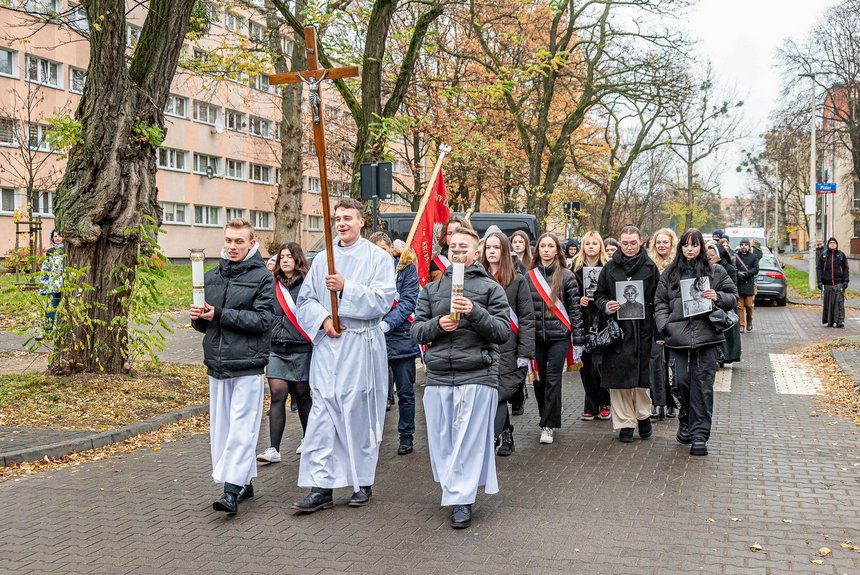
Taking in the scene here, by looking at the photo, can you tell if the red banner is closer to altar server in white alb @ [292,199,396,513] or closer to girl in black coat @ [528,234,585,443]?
girl in black coat @ [528,234,585,443]

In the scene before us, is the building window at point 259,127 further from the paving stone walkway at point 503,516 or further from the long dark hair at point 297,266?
the paving stone walkway at point 503,516

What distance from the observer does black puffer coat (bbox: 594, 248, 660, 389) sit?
8.88m

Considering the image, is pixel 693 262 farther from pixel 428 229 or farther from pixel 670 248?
pixel 428 229

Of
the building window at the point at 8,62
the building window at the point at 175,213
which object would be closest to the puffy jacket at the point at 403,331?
the building window at the point at 8,62

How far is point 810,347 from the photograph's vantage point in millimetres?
17578

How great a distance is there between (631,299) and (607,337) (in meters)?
0.42

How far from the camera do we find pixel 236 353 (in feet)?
21.6

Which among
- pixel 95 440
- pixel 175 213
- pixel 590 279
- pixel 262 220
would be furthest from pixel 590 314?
pixel 262 220

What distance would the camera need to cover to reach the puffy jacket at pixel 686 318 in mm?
8555

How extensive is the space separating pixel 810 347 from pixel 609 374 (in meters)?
10.1

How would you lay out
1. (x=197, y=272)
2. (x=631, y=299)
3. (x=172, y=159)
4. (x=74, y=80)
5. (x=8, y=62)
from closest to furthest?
(x=197, y=272) < (x=631, y=299) < (x=8, y=62) < (x=74, y=80) < (x=172, y=159)

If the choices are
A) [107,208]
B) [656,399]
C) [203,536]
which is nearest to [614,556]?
[203,536]

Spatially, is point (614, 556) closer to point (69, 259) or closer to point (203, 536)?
point (203, 536)

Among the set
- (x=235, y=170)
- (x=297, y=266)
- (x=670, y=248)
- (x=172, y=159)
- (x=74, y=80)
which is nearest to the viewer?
(x=297, y=266)
